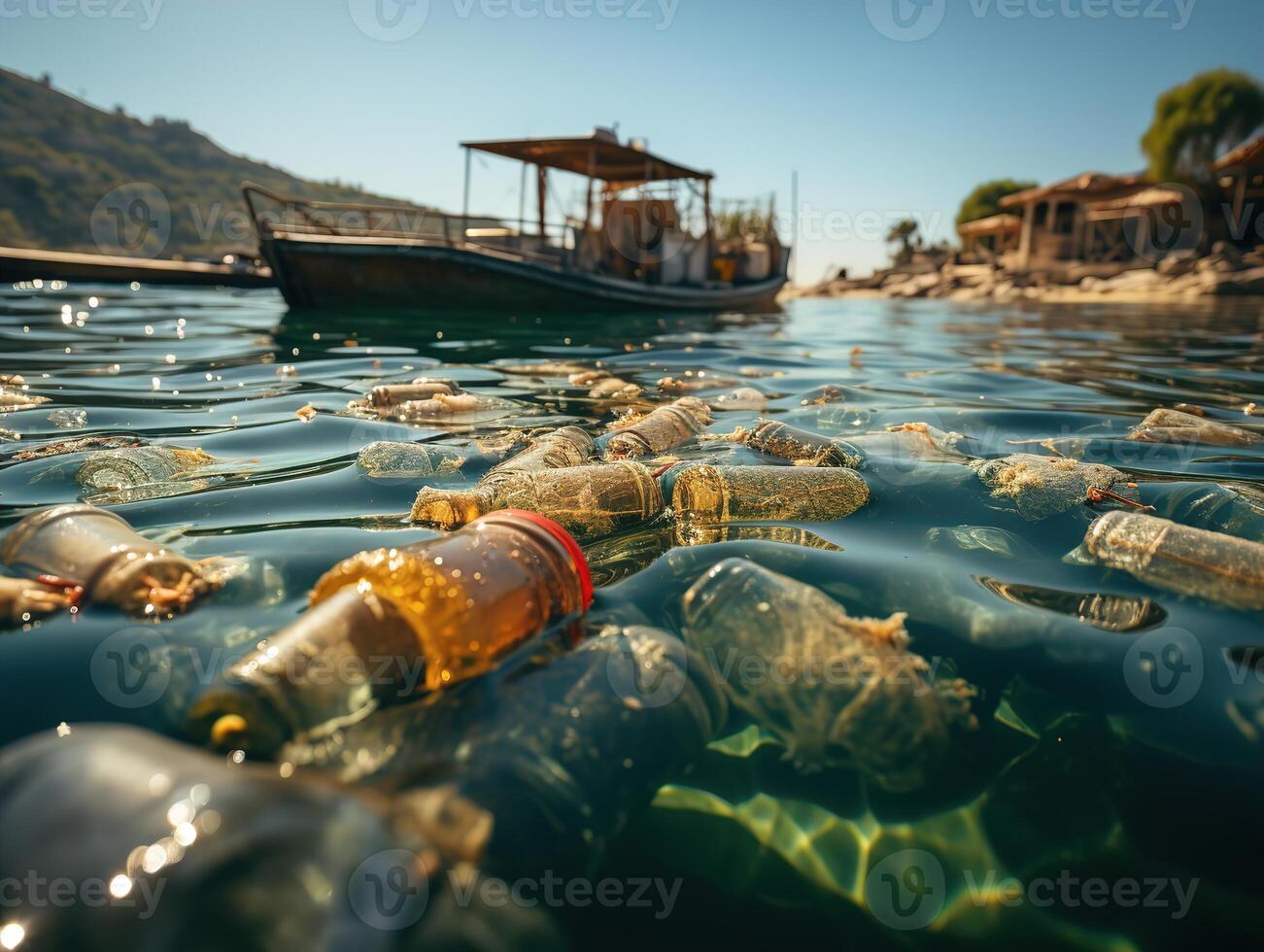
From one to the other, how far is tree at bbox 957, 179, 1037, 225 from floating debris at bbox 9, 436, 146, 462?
229 ft

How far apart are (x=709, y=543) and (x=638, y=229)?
1554 cm

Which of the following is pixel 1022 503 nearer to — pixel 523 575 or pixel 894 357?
pixel 523 575

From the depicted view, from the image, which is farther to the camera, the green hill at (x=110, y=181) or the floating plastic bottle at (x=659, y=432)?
the green hill at (x=110, y=181)

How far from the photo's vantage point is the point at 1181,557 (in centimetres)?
183

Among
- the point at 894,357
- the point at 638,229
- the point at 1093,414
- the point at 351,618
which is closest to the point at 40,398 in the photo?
the point at 351,618

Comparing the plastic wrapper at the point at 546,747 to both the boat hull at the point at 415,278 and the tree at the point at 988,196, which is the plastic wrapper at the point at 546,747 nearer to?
the boat hull at the point at 415,278

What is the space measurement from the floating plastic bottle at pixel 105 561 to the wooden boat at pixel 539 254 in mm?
10250

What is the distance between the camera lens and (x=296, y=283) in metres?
12.5

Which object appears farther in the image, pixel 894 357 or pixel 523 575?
pixel 894 357

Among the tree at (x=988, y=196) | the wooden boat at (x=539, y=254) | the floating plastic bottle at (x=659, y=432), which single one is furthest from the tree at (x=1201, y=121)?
the floating plastic bottle at (x=659, y=432)
